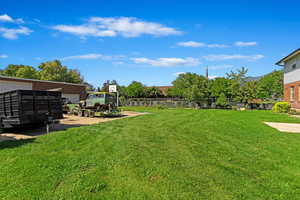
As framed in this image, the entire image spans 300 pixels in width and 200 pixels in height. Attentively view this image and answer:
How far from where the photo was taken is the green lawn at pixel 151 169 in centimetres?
296

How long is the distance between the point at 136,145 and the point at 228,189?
10.4ft

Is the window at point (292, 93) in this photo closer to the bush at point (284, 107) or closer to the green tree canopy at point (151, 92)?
the bush at point (284, 107)

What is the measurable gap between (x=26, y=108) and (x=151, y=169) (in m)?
6.50

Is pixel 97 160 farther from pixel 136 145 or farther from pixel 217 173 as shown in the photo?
pixel 217 173

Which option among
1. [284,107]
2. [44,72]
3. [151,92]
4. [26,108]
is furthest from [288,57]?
[44,72]

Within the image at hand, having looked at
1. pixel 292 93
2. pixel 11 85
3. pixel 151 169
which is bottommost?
pixel 151 169

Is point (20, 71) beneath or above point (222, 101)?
above

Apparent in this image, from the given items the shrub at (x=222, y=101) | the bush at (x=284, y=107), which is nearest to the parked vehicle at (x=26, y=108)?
the bush at (x=284, y=107)

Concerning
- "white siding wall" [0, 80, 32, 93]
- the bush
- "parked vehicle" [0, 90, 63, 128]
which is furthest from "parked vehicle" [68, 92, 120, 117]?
the bush

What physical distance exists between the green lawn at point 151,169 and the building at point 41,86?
1631 centimetres

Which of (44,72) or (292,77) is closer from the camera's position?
(292,77)

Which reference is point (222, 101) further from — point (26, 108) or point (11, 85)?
point (11, 85)

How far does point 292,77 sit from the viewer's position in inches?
698

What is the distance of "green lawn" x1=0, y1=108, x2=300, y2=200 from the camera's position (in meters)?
2.96
